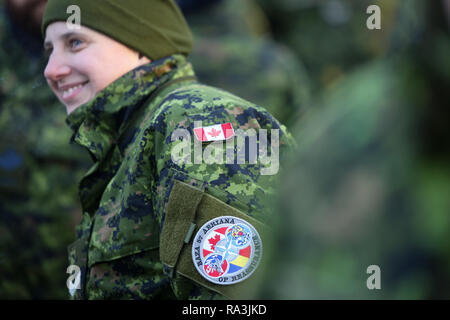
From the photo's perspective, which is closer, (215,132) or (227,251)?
(227,251)

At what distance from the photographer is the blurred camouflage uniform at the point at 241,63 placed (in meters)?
4.73

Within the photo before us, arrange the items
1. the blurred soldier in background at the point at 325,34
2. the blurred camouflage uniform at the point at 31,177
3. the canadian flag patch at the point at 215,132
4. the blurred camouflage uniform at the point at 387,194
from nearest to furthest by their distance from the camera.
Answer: the blurred camouflage uniform at the point at 387,194
the canadian flag patch at the point at 215,132
the blurred camouflage uniform at the point at 31,177
the blurred soldier in background at the point at 325,34

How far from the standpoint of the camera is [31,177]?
3.48 metres

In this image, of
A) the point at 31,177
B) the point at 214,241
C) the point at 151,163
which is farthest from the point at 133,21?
the point at 31,177

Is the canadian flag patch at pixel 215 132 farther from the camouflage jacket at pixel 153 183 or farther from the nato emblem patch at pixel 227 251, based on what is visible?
the nato emblem patch at pixel 227 251

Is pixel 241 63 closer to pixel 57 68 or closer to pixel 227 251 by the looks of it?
pixel 57 68

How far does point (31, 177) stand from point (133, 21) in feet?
5.30

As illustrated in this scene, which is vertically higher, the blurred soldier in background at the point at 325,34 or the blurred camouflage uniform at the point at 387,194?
the blurred soldier in background at the point at 325,34

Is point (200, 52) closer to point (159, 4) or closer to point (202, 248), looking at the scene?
point (159, 4)

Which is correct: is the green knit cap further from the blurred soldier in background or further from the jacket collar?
the blurred soldier in background

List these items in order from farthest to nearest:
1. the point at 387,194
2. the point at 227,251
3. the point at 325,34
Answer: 1. the point at 325,34
2. the point at 227,251
3. the point at 387,194

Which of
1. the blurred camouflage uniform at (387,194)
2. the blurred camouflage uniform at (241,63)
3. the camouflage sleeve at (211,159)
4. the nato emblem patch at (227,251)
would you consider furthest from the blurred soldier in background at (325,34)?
the blurred camouflage uniform at (387,194)
